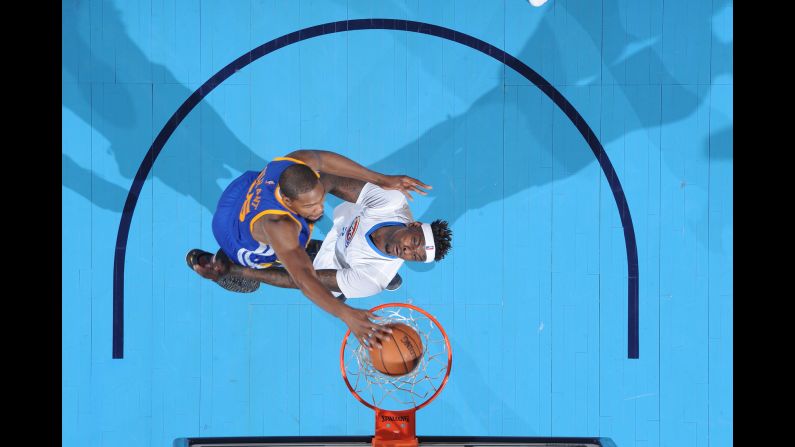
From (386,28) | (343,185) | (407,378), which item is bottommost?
(407,378)

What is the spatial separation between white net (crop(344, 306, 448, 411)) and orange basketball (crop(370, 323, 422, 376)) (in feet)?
3.34

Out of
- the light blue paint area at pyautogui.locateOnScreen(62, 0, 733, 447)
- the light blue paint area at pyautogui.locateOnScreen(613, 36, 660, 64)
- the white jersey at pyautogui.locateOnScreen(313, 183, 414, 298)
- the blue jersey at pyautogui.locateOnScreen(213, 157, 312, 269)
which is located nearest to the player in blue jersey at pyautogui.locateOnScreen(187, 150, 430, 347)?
the blue jersey at pyautogui.locateOnScreen(213, 157, 312, 269)

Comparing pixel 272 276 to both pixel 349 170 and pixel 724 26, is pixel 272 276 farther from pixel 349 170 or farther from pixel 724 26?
pixel 724 26

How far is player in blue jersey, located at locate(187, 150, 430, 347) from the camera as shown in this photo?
5.04m

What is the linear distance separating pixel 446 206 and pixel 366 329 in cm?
189

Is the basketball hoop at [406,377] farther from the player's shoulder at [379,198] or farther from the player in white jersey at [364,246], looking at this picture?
the player's shoulder at [379,198]

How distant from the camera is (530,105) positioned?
6250mm

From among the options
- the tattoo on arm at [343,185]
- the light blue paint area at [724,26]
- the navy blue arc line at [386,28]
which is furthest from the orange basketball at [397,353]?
the light blue paint area at [724,26]

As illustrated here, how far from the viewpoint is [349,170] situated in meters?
5.79

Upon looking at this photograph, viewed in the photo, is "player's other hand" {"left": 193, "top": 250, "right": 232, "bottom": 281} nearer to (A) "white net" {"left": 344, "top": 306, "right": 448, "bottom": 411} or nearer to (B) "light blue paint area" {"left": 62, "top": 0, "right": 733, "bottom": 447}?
(B) "light blue paint area" {"left": 62, "top": 0, "right": 733, "bottom": 447}

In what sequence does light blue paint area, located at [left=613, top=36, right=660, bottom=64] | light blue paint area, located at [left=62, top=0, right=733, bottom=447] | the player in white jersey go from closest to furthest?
the player in white jersey < light blue paint area, located at [left=62, top=0, right=733, bottom=447] < light blue paint area, located at [left=613, top=36, right=660, bottom=64]

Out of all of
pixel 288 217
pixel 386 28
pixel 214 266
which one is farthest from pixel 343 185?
pixel 386 28

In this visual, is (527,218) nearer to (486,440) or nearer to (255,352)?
(486,440)

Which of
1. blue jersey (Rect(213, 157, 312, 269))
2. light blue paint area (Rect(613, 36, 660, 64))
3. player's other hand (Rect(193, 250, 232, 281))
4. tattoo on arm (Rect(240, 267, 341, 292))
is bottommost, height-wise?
tattoo on arm (Rect(240, 267, 341, 292))
